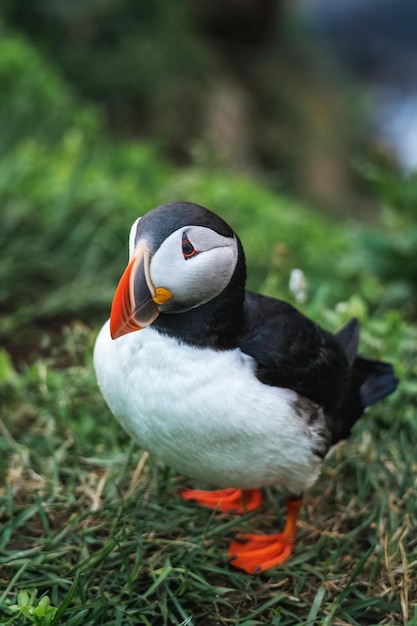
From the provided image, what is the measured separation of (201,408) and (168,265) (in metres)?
0.40

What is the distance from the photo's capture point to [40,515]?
8.77ft

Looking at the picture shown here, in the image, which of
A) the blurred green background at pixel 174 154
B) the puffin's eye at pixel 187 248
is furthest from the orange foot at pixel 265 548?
the blurred green background at pixel 174 154

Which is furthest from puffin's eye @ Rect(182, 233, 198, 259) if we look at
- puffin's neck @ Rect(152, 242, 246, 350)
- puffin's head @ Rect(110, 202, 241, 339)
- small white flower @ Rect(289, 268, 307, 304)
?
small white flower @ Rect(289, 268, 307, 304)

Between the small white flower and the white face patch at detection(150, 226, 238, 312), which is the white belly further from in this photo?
the small white flower

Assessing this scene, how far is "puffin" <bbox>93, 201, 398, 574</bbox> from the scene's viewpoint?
6.88 feet

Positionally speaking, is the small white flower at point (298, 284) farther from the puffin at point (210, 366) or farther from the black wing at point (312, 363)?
the puffin at point (210, 366)

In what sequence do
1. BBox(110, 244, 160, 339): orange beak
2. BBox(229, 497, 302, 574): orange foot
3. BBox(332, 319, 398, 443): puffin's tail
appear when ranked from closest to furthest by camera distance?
BBox(110, 244, 160, 339): orange beak, BBox(229, 497, 302, 574): orange foot, BBox(332, 319, 398, 443): puffin's tail

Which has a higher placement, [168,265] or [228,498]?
[168,265]

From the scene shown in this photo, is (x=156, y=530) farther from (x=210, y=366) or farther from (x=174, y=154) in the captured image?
(x=174, y=154)

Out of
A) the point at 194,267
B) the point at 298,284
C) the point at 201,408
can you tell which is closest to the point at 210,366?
the point at 201,408

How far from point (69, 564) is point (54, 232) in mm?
2271

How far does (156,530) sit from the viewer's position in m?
2.63

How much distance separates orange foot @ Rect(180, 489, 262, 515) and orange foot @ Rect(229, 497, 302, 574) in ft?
0.44

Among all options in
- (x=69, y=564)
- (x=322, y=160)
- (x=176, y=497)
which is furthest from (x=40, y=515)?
(x=322, y=160)
